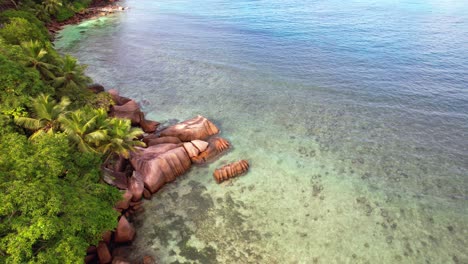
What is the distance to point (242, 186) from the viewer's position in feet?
76.5

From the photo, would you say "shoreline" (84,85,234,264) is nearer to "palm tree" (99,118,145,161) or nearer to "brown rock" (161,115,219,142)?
"brown rock" (161,115,219,142)

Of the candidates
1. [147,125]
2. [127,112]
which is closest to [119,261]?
[147,125]

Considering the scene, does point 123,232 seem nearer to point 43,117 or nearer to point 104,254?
point 104,254

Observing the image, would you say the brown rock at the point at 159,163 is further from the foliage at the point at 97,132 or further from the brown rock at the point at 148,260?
the brown rock at the point at 148,260

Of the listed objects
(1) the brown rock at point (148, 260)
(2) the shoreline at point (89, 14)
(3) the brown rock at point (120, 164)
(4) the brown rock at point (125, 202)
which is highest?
(2) the shoreline at point (89, 14)

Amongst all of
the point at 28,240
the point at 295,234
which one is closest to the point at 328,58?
the point at 295,234

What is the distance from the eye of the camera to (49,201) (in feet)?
45.6

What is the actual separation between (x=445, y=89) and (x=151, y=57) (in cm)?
4232

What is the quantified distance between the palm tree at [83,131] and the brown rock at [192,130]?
300 inches

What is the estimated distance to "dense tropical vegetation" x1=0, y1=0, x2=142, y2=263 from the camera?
13.0 metres

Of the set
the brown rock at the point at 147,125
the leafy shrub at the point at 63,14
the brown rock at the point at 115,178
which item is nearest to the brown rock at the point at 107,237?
the brown rock at the point at 115,178

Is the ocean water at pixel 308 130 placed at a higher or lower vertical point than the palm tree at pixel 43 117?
lower

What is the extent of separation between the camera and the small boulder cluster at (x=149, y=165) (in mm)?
18469

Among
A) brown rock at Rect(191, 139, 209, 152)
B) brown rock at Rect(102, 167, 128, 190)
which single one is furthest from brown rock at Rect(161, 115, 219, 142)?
brown rock at Rect(102, 167, 128, 190)
